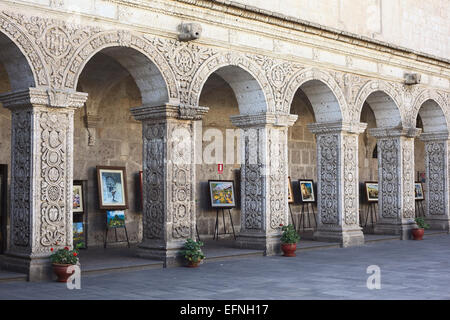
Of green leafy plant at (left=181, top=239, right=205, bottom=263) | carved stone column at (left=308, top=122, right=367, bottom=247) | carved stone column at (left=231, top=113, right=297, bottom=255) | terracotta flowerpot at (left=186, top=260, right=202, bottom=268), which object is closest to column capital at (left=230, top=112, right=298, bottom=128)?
carved stone column at (left=231, top=113, right=297, bottom=255)

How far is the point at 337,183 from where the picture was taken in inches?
542

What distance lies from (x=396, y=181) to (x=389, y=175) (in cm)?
24

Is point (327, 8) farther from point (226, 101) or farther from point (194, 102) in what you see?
point (194, 102)

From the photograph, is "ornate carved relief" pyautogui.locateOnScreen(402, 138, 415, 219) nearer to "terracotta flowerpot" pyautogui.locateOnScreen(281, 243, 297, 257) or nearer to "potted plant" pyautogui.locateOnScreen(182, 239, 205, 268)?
"terracotta flowerpot" pyautogui.locateOnScreen(281, 243, 297, 257)

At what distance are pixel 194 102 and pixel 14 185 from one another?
3337mm

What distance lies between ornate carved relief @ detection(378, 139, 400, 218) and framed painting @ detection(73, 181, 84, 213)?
7.50m

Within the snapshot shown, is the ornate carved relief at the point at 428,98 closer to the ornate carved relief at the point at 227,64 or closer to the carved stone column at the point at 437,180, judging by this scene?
the carved stone column at the point at 437,180

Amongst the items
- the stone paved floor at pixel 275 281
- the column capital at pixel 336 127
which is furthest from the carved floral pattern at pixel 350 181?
the stone paved floor at pixel 275 281

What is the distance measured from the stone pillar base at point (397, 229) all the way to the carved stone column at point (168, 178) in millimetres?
6534

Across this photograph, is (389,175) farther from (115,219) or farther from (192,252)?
(192,252)

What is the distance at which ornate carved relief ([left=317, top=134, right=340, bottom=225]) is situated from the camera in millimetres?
13805

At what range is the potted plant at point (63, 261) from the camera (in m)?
8.55
